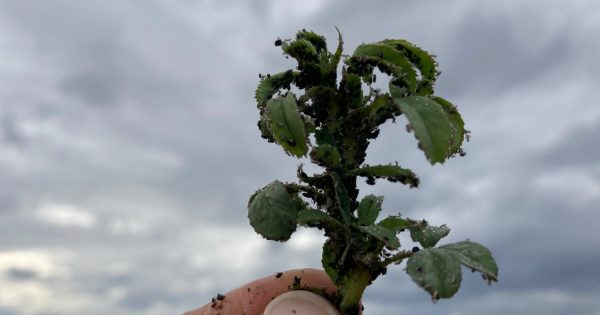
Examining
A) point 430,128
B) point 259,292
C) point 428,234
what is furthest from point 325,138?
point 259,292

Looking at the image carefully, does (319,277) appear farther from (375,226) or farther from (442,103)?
(442,103)

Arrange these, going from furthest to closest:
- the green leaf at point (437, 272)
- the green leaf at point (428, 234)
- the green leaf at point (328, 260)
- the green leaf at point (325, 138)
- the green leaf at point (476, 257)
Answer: the green leaf at point (328, 260)
the green leaf at point (325, 138)
the green leaf at point (428, 234)
the green leaf at point (476, 257)
the green leaf at point (437, 272)

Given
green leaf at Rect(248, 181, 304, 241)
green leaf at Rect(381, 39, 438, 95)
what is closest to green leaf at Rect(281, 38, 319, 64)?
green leaf at Rect(381, 39, 438, 95)

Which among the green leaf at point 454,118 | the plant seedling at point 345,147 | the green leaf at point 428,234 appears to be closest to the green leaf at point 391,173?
the plant seedling at point 345,147

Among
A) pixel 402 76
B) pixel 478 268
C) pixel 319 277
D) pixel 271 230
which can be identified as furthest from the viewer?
pixel 319 277

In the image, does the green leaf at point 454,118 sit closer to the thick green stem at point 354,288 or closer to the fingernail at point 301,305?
the thick green stem at point 354,288

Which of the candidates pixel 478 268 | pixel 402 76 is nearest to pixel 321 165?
pixel 402 76

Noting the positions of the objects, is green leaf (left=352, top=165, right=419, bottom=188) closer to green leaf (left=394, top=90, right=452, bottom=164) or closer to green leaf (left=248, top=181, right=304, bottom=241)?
green leaf (left=394, top=90, right=452, bottom=164)
